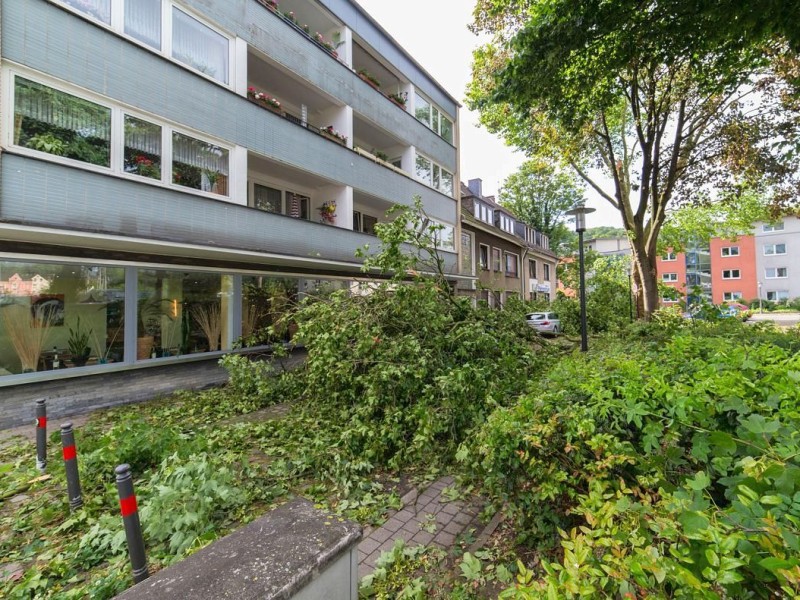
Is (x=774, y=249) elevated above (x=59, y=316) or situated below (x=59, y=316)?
above

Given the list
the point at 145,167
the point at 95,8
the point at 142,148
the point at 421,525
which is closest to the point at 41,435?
the point at 421,525

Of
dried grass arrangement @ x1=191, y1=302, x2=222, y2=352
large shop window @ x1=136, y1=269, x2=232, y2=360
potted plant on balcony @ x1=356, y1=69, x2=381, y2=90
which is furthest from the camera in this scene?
potted plant on balcony @ x1=356, y1=69, x2=381, y2=90

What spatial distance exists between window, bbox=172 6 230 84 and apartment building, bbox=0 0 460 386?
30 mm

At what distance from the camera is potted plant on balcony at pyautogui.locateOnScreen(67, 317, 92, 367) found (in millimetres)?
7027

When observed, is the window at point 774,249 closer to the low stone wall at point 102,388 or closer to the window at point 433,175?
the window at point 433,175

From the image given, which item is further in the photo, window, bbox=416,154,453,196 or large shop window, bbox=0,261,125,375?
window, bbox=416,154,453,196

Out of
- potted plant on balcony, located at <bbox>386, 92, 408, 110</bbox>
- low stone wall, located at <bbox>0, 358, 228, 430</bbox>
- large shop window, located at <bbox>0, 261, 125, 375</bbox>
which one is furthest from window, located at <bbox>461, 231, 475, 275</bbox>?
large shop window, located at <bbox>0, 261, 125, 375</bbox>

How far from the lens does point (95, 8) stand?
7023 mm

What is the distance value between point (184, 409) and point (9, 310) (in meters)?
3.25

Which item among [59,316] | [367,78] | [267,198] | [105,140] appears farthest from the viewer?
[367,78]

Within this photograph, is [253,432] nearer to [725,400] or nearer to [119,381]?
[119,381]

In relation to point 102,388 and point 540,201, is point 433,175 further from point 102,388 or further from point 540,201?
point 540,201

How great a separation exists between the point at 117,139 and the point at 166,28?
9.44ft

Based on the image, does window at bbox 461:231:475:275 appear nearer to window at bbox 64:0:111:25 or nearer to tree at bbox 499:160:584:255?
window at bbox 64:0:111:25
